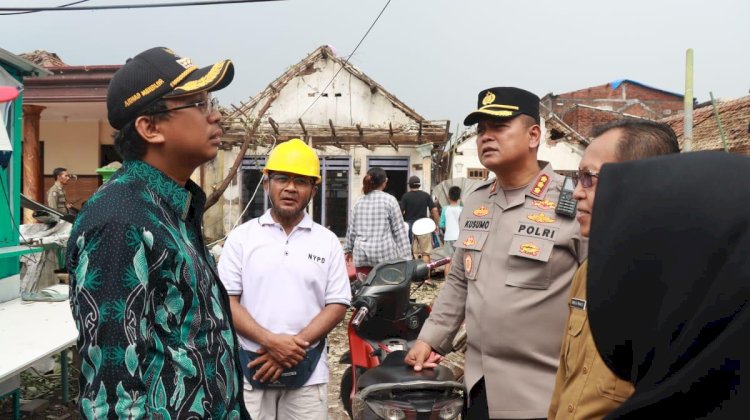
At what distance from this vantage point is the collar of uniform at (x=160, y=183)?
1.43m

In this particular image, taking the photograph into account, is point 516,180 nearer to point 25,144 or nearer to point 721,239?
point 721,239

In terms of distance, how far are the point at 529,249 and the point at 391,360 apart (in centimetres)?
88

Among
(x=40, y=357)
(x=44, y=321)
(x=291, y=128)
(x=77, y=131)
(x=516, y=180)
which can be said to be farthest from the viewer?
(x=291, y=128)

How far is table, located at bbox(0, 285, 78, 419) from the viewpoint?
2.64 m

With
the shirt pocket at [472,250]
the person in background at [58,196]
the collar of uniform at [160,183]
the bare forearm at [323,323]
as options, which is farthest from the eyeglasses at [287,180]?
the person in background at [58,196]

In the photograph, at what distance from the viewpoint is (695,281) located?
881mm

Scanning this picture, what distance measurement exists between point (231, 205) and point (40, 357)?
40.0ft

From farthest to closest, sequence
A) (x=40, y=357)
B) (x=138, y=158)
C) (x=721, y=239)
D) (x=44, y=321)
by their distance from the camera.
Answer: (x=44, y=321), (x=40, y=357), (x=138, y=158), (x=721, y=239)

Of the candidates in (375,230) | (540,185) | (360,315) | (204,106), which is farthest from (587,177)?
(375,230)

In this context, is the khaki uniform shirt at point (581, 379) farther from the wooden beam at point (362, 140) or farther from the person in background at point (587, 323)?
the wooden beam at point (362, 140)

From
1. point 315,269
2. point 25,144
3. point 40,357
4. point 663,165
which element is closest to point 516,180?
point 315,269

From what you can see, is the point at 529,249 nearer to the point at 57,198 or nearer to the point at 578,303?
the point at 578,303

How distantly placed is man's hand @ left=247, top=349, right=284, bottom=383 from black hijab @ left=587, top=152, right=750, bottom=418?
177cm

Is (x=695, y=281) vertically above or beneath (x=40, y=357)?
above
